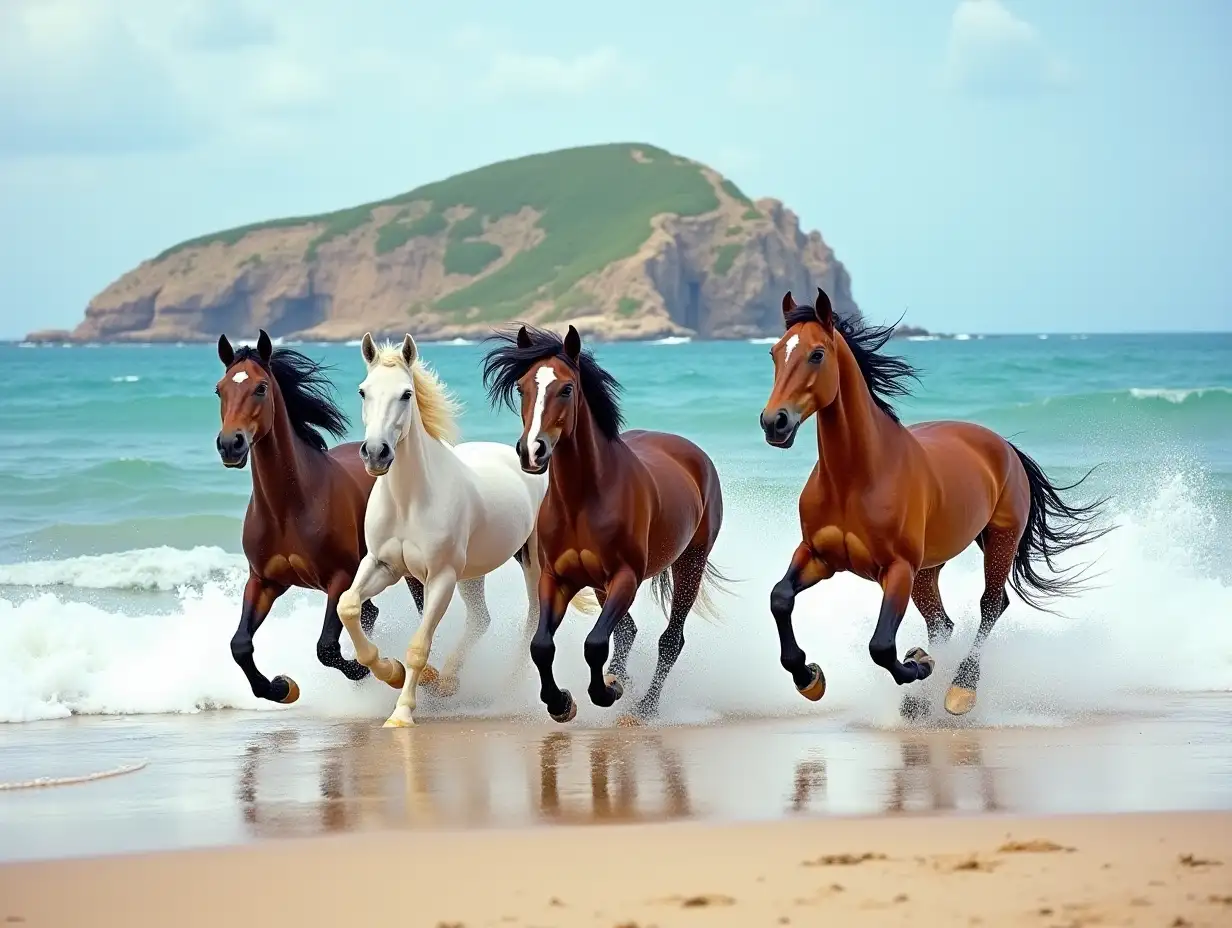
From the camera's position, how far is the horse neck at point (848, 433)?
7.77 meters

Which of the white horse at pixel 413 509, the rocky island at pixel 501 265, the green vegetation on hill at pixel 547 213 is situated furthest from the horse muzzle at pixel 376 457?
the green vegetation on hill at pixel 547 213

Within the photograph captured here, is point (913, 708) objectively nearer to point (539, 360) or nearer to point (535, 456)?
point (535, 456)

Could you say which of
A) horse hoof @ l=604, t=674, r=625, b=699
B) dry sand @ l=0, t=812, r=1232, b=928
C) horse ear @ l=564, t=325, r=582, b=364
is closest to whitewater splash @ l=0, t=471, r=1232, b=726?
horse hoof @ l=604, t=674, r=625, b=699

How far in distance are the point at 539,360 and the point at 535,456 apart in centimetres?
62

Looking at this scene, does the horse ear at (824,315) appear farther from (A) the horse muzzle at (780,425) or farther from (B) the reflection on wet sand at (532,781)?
(B) the reflection on wet sand at (532,781)

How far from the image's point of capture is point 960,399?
34375 mm

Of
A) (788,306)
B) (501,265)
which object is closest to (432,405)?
(788,306)

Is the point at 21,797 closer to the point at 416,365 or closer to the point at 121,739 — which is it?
the point at 121,739

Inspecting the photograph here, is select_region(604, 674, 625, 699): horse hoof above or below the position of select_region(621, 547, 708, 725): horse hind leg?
below

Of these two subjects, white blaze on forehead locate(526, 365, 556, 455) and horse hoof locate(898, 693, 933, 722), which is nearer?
white blaze on forehead locate(526, 365, 556, 455)

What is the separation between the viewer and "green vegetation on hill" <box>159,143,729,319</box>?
141375mm

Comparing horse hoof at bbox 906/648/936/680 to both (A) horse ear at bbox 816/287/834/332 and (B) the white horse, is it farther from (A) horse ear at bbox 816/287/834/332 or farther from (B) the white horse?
(B) the white horse

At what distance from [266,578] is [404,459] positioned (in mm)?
974

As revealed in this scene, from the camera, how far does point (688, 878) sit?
16.7 feet
